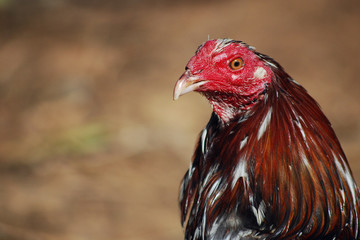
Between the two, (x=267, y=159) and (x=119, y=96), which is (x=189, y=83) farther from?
(x=119, y=96)

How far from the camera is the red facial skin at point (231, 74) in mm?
2408

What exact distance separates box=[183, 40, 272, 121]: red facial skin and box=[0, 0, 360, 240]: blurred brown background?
288 centimetres

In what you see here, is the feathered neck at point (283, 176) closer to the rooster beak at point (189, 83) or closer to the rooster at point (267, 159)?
the rooster at point (267, 159)

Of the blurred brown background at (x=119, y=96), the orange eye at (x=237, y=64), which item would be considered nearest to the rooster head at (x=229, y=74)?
the orange eye at (x=237, y=64)

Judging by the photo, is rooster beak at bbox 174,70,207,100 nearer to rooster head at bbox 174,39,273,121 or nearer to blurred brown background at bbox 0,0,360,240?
rooster head at bbox 174,39,273,121

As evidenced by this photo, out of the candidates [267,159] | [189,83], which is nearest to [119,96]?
[189,83]

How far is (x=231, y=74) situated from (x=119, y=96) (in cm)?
486

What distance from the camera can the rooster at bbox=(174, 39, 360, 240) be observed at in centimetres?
232

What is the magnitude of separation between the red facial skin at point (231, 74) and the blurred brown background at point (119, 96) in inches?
113

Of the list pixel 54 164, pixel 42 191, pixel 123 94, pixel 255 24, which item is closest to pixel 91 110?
pixel 123 94

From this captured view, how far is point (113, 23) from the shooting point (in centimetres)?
861

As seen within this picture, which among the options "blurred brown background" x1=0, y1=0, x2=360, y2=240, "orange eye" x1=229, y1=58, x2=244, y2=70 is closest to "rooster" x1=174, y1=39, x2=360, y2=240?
"orange eye" x1=229, y1=58, x2=244, y2=70

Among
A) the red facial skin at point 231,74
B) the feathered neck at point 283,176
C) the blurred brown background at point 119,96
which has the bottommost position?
the feathered neck at point 283,176

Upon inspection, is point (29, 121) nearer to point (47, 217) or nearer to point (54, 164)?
point (54, 164)
